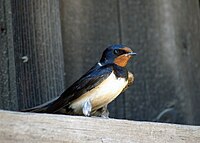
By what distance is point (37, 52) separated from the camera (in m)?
1.97

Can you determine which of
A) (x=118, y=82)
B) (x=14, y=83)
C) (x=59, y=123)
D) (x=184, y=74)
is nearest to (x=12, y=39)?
(x=14, y=83)

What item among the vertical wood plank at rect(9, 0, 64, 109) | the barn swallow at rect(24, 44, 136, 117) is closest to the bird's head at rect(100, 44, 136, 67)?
the barn swallow at rect(24, 44, 136, 117)

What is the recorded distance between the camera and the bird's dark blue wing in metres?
1.86

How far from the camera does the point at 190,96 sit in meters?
2.29

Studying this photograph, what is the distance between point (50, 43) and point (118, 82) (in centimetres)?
21

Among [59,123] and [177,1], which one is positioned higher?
[177,1]

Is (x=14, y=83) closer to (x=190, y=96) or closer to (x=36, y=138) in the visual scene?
(x=36, y=138)

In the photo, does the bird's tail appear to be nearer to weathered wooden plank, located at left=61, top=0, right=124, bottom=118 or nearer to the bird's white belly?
the bird's white belly

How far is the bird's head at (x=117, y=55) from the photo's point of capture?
6.45 feet

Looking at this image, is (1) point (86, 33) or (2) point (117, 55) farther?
(1) point (86, 33)

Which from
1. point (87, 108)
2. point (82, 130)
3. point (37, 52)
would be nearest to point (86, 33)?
point (37, 52)

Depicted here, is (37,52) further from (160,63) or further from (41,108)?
(160,63)

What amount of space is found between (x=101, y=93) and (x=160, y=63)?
0.40m

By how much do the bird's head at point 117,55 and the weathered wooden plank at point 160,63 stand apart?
24cm
